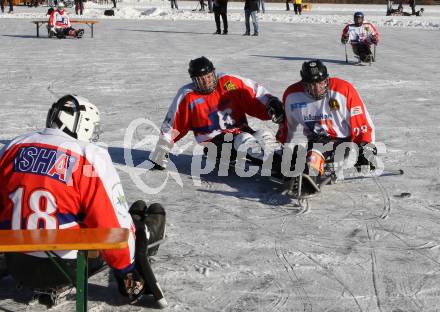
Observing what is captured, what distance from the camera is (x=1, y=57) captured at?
1577 cm

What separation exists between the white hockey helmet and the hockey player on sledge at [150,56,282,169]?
2826 mm

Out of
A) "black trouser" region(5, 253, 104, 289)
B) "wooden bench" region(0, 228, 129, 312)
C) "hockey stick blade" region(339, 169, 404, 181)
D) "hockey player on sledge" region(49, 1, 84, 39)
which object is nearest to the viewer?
"wooden bench" region(0, 228, 129, 312)

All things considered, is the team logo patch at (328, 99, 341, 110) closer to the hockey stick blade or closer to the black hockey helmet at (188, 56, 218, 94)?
the hockey stick blade

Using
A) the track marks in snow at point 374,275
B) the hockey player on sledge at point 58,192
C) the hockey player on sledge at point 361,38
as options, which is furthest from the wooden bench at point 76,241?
the hockey player on sledge at point 361,38

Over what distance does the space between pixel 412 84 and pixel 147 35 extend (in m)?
11.4

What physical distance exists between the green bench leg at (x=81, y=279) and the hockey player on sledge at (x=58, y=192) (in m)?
0.22

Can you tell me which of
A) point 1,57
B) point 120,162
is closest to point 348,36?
point 1,57

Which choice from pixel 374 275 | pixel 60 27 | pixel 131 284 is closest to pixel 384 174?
pixel 374 275

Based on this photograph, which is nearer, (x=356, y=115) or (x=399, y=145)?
(x=356, y=115)

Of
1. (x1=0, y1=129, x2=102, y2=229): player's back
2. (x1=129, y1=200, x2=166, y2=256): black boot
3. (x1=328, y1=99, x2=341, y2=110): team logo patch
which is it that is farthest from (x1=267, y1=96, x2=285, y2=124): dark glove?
(x1=0, y1=129, x2=102, y2=229): player's back

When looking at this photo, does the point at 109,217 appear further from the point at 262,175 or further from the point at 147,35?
the point at 147,35

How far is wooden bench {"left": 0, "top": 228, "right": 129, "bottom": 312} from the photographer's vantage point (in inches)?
119

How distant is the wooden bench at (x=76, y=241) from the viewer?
303 cm

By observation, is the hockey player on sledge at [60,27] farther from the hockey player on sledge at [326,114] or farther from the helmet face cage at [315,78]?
the helmet face cage at [315,78]
